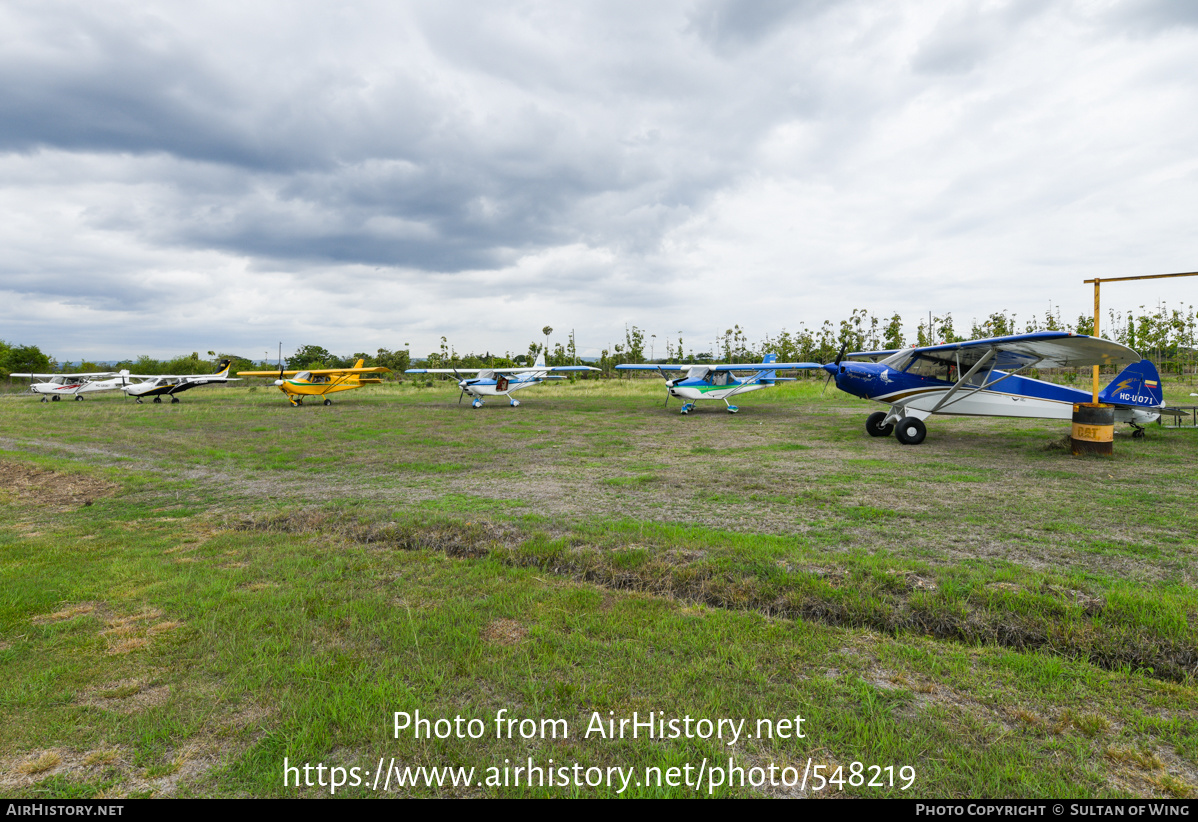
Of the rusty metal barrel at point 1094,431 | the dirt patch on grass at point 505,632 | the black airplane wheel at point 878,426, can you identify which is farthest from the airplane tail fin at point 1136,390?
the dirt patch on grass at point 505,632

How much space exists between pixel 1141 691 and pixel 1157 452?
422 inches

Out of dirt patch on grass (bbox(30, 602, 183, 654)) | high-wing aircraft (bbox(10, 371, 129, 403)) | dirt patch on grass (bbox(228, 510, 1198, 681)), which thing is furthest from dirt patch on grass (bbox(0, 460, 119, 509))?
high-wing aircraft (bbox(10, 371, 129, 403))

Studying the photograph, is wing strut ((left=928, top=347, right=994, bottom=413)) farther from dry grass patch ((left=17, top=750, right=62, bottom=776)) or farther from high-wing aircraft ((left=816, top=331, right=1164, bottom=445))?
dry grass patch ((left=17, top=750, right=62, bottom=776))

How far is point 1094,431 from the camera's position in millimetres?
9508

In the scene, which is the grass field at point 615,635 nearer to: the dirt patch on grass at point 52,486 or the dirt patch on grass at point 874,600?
the dirt patch on grass at point 874,600

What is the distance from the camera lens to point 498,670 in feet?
→ 9.30

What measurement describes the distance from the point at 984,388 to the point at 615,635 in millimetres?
12743

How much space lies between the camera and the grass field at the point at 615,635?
217 centimetres

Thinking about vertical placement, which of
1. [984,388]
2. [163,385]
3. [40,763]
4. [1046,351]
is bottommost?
[40,763]

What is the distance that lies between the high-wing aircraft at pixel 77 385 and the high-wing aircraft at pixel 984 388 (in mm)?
44872

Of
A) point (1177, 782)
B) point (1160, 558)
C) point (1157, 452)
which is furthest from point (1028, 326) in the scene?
point (1177, 782)

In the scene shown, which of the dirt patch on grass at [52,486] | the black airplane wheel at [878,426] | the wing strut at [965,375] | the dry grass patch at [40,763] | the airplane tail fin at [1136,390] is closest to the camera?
the dry grass patch at [40,763]

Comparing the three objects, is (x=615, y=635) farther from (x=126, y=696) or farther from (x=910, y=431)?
(x=910, y=431)

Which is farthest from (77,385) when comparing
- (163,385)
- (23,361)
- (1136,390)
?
(1136,390)
